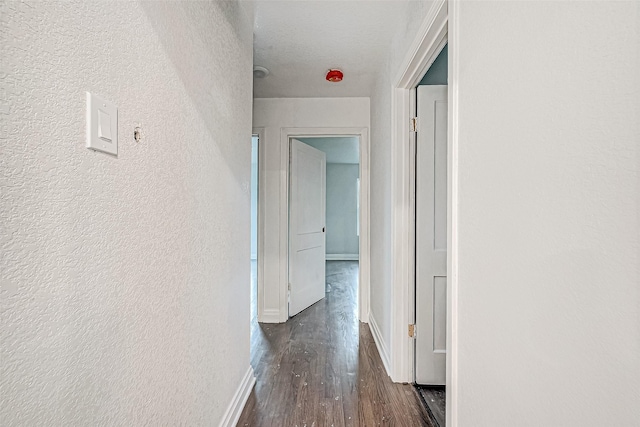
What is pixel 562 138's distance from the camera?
0.69 metres

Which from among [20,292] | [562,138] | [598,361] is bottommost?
[598,361]

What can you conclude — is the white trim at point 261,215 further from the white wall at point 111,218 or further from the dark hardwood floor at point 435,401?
the white wall at point 111,218

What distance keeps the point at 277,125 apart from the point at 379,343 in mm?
2312

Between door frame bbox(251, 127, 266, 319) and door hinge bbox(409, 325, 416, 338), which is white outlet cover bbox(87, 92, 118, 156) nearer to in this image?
door hinge bbox(409, 325, 416, 338)

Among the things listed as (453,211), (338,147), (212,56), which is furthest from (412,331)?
(338,147)

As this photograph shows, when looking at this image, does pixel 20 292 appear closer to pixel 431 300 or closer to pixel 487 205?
pixel 487 205

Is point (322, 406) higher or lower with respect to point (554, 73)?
lower

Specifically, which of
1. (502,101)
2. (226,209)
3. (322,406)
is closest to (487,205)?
(502,101)

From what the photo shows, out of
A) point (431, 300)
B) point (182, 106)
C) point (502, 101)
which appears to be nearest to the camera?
point (502, 101)

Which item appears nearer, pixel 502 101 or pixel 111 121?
pixel 111 121

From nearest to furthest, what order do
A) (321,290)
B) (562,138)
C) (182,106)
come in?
(562,138) → (182,106) → (321,290)

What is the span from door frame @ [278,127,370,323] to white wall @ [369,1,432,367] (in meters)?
0.17

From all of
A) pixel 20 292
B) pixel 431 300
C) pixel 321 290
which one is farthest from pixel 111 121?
pixel 321 290

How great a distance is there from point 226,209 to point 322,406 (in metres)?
1.24
